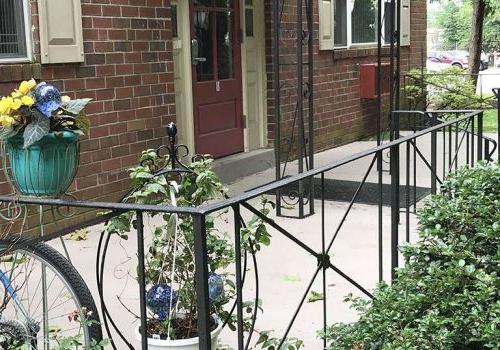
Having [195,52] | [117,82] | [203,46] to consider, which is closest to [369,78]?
[203,46]

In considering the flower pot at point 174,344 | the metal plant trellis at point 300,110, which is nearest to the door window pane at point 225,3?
the metal plant trellis at point 300,110

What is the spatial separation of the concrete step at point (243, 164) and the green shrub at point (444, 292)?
424cm

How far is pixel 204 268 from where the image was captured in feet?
6.72

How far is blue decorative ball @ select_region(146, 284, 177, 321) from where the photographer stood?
8.91 feet

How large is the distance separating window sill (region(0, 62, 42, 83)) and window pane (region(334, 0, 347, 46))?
541cm

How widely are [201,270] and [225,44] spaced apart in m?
6.00

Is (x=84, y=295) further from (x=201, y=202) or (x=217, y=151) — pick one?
(x=217, y=151)

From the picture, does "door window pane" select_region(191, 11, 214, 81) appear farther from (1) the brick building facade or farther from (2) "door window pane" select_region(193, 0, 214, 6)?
(1) the brick building facade

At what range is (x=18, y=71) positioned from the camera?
5.05 m

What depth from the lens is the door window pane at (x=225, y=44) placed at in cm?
771

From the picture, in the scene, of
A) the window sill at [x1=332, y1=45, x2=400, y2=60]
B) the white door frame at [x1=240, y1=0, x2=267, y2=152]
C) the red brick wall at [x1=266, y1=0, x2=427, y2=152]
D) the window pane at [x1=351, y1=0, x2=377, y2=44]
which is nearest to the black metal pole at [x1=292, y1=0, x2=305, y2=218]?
the white door frame at [x1=240, y1=0, x2=267, y2=152]

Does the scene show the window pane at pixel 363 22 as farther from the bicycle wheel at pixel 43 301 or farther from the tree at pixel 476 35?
the bicycle wheel at pixel 43 301

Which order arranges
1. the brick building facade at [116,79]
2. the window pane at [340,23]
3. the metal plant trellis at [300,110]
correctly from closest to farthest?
1. the brick building facade at [116,79]
2. the metal plant trellis at [300,110]
3. the window pane at [340,23]

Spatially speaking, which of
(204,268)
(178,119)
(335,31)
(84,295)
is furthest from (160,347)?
(335,31)
